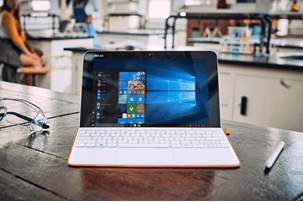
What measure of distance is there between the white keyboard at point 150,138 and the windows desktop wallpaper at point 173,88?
38 mm

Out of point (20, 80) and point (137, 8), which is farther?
point (137, 8)

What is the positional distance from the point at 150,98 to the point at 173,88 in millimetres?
60

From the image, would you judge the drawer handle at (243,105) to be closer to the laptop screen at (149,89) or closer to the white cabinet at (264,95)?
the white cabinet at (264,95)

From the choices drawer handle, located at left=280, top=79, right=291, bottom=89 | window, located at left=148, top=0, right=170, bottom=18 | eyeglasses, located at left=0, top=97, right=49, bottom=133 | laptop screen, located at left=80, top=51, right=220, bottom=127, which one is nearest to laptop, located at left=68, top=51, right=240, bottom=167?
laptop screen, located at left=80, top=51, right=220, bottom=127

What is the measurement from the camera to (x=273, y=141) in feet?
2.46

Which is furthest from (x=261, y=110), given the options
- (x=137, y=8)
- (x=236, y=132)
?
(x=137, y=8)

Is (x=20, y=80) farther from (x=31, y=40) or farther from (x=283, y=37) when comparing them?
(x=283, y=37)

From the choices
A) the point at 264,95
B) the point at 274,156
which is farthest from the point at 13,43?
the point at 274,156

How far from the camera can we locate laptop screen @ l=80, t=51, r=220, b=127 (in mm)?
731

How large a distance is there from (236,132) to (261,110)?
46.3 inches

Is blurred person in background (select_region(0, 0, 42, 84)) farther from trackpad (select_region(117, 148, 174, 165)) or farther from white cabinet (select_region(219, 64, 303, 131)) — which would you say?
trackpad (select_region(117, 148, 174, 165))

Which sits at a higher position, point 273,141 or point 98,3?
point 98,3

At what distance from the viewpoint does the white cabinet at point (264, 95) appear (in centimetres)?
179

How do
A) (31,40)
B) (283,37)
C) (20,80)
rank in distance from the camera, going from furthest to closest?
(283,37)
(31,40)
(20,80)
